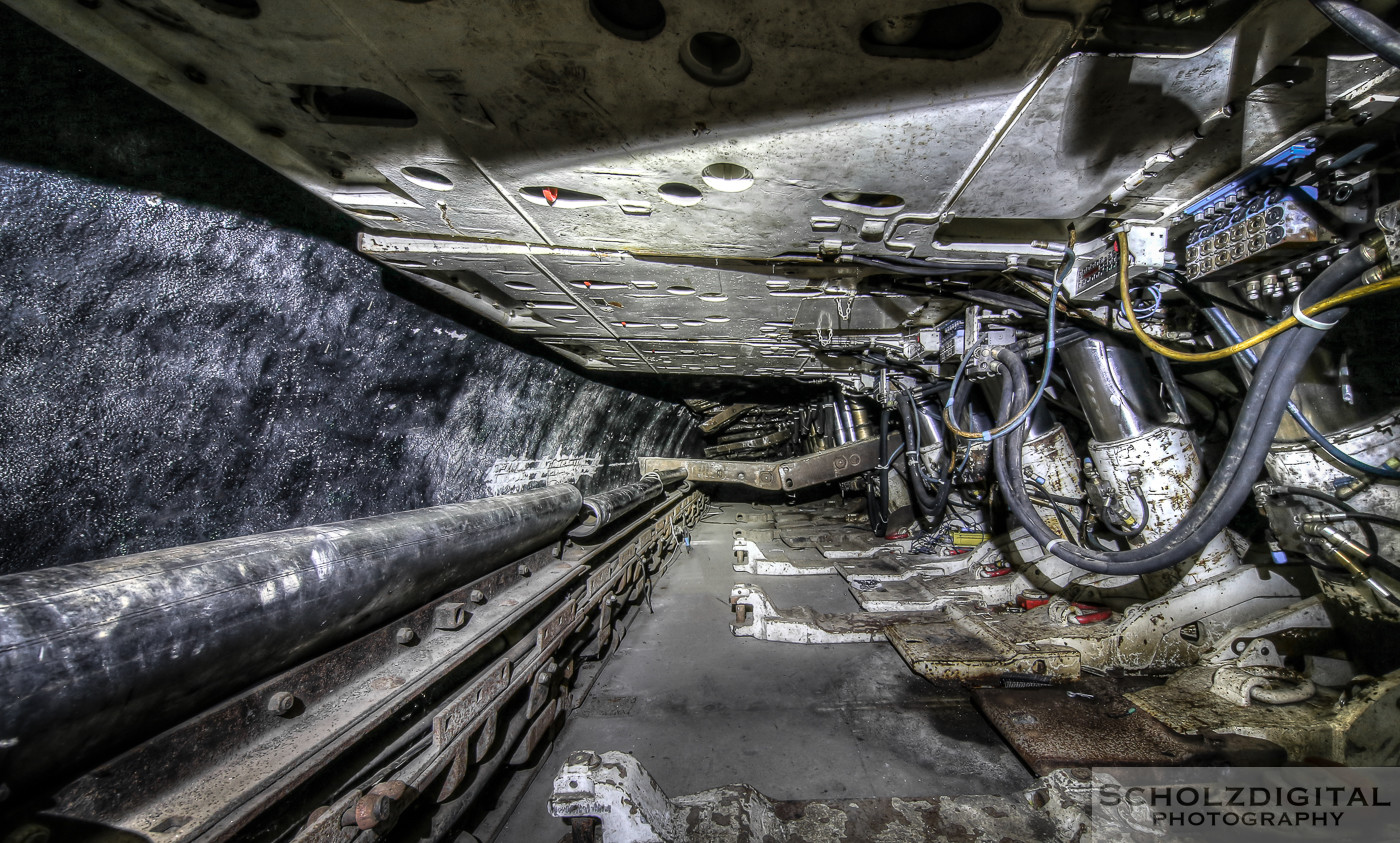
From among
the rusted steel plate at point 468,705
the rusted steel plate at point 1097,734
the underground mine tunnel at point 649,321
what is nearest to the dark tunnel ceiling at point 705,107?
the underground mine tunnel at point 649,321

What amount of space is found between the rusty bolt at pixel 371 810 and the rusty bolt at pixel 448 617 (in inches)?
23.0

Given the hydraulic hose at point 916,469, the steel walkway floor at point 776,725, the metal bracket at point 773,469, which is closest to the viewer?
the steel walkway floor at point 776,725

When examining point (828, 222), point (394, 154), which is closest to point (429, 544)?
point (394, 154)

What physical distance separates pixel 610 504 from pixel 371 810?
2.17m

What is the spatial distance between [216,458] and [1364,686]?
5.17 meters

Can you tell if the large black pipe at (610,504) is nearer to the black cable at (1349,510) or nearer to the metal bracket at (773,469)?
the metal bracket at (773,469)

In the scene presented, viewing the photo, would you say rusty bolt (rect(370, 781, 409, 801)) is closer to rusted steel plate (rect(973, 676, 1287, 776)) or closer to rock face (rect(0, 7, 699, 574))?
rock face (rect(0, 7, 699, 574))

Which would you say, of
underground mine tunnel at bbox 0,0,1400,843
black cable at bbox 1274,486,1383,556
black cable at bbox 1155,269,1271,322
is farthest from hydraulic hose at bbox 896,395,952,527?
black cable at bbox 1155,269,1271,322

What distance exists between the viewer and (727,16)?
39.8 inches

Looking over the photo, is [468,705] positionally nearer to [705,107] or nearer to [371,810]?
[371,810]

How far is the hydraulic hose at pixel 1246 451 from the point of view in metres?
1.52

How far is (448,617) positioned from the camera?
67.3 inches

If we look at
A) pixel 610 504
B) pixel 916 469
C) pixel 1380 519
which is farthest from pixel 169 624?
pixel 916 469

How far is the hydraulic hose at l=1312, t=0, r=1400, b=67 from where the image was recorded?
93cm
